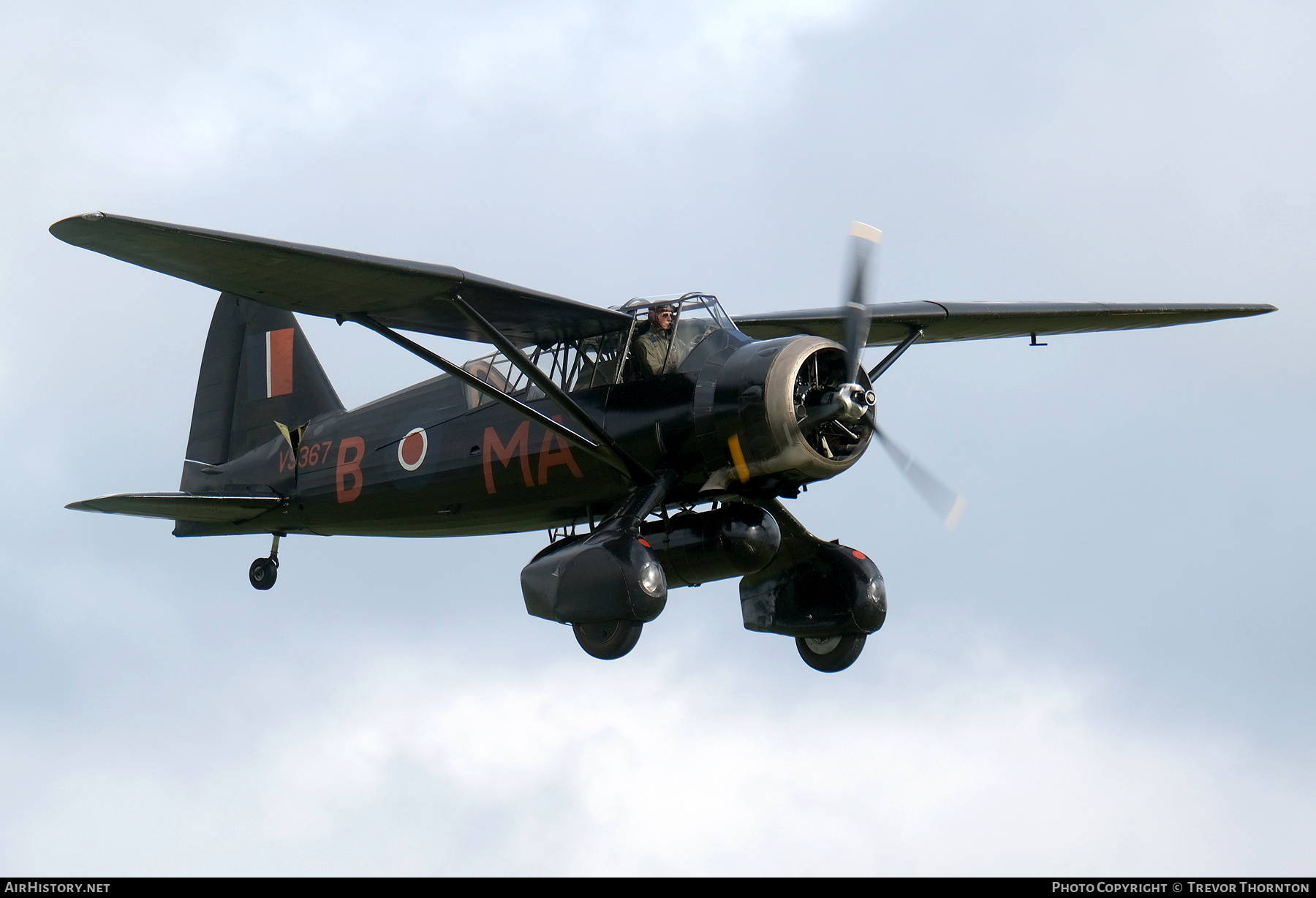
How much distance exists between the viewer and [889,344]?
1581 centimetres

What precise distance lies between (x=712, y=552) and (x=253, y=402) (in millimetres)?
7136

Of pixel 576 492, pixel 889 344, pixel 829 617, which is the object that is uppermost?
pixel 889 344

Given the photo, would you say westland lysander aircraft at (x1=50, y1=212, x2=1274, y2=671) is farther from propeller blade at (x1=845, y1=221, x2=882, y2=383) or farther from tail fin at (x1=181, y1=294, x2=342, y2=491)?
tail fin at (x1=181, y1=294, x2=342, y2=491)

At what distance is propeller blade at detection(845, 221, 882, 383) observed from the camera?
38.0ft

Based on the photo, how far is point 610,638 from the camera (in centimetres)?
1155

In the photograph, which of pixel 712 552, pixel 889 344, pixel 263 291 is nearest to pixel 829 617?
pixel 712 552

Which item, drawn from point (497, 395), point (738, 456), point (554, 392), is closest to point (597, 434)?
point (554, 392)

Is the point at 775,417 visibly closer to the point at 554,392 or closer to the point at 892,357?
the point at 554,392

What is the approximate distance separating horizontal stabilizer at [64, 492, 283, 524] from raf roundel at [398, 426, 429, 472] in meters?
1.95

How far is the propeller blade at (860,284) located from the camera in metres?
11.6

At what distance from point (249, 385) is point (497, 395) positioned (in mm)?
6066

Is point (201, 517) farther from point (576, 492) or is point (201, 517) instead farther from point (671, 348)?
point (671, 348)

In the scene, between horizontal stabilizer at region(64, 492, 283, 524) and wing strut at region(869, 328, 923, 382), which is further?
horizontal stabilizer at region(64, 492, 283, 524)

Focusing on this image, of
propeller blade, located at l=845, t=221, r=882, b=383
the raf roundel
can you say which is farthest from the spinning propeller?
the raf roundel
